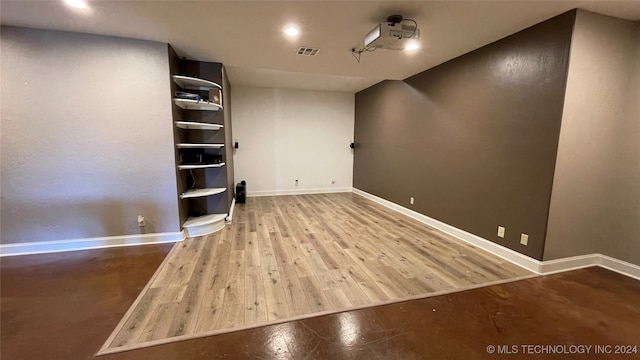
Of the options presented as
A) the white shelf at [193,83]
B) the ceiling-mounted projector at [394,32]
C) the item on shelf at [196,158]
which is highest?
the ceiling-mounted projector at [394,32]

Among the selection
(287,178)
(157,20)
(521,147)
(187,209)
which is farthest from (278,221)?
(521,147)

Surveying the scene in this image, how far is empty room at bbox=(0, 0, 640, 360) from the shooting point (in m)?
1.76

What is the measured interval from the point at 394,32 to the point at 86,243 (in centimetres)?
405

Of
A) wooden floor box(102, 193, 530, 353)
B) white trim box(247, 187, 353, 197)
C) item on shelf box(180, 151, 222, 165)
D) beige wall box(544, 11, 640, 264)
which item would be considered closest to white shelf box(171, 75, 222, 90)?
item on shelf box(180, 151, 222, 165)

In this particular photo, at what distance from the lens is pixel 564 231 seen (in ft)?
8.37

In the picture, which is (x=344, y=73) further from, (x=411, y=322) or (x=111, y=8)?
(x=411, y=322)

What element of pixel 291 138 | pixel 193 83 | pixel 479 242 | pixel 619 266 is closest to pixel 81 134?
pixel 193 83

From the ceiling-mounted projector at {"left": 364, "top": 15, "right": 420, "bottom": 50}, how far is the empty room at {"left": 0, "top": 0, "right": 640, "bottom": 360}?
2 cm

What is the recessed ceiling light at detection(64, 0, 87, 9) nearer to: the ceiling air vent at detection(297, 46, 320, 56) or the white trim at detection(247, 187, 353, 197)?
the ceiling air vent at detection(297, 46, 320, 56)

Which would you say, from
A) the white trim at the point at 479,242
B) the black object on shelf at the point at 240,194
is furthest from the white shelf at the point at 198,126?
the white trim at the point at 479,242

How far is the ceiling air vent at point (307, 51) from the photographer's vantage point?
3172mm

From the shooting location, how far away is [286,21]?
2.47 metres

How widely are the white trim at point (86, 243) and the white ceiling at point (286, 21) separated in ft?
7.55

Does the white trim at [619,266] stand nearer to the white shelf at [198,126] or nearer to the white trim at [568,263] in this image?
the white trim at [568,263]
